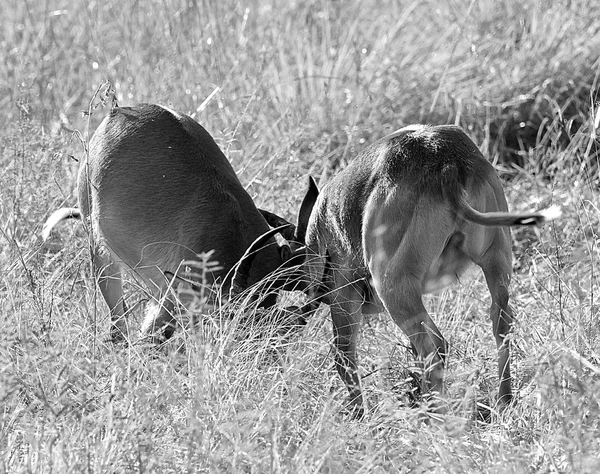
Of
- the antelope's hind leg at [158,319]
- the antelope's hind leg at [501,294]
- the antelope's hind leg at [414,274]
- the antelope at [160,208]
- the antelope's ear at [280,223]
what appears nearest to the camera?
the antelope's hind leg at [414,274]

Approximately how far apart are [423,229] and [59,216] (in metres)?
2.00

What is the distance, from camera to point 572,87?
Answer: 748cm

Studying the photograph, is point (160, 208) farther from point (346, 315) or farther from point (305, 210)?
point (346, 315)

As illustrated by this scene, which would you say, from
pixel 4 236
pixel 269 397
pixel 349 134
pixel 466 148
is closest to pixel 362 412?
pixel 269 397

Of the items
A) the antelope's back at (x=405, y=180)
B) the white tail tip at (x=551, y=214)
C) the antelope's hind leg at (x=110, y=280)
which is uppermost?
the white tail tip at (x=551, y=214)

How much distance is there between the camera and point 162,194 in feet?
16.6

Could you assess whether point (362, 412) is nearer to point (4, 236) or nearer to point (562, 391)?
point (562, 391)

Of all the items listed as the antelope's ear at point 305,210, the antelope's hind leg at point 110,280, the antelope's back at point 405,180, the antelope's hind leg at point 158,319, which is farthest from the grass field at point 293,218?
the antelope's back at point 405,180

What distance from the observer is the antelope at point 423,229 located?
3951 mm

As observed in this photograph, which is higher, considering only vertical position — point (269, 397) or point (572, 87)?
point (269, 397)

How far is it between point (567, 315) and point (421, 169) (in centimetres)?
104

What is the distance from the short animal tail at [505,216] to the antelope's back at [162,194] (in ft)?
4.26

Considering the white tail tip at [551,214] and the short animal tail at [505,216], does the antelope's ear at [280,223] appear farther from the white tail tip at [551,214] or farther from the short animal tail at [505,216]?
the white tail tip at [551,214]

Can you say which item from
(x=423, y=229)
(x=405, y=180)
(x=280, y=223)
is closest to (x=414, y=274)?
(x=423, y=229)
